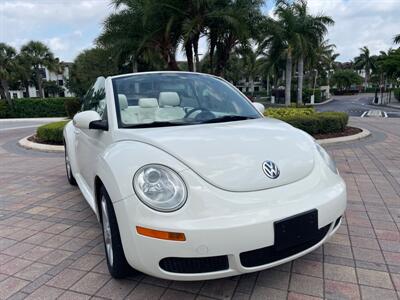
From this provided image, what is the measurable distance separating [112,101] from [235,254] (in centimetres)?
172

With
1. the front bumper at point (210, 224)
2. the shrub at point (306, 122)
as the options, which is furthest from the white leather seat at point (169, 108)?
the shrub at point (306, 122)

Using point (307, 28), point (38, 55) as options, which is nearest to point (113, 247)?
point (307, 28)

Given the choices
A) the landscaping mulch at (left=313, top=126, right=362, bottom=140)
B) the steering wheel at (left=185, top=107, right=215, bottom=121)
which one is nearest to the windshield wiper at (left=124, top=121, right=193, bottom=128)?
the steering wheel at (left=185, top=107, right=215, bottom=121)

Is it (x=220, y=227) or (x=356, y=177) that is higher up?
(x=220, y=227)

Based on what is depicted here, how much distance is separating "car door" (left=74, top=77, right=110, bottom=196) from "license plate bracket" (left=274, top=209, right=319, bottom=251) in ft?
4.95

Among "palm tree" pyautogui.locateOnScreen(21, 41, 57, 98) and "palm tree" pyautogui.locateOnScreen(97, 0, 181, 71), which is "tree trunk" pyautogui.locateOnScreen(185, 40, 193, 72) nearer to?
"palm tree" pyautogui.locateOnScreen(97, 0, 181, 71)

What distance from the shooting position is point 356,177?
515 centimetres

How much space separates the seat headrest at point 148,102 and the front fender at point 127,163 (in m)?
0.75

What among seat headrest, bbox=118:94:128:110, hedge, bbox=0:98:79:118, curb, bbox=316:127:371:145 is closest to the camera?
seat headrest, bbox=118:94:128:110

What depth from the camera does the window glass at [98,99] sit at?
10.6ft

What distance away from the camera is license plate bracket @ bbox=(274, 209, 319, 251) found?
2023mm

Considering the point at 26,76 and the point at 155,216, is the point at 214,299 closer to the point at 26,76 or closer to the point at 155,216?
the point at 155,216

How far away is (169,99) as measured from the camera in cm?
321

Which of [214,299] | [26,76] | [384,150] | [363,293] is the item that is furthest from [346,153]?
[26,76]
